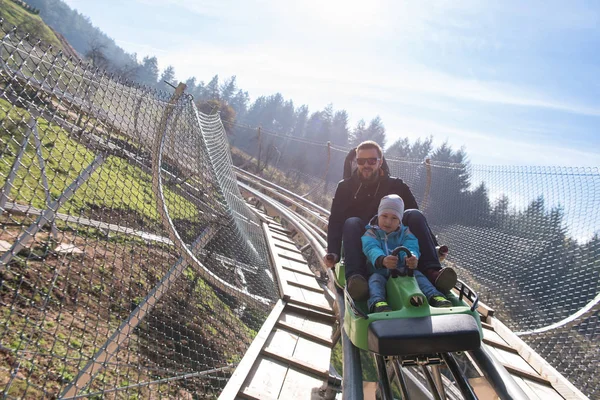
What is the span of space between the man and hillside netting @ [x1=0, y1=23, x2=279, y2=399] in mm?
1160

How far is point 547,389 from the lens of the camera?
2115 millimetres

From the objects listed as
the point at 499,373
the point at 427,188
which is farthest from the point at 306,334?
the point at 427,188

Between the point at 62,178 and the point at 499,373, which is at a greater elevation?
the point at 499,373

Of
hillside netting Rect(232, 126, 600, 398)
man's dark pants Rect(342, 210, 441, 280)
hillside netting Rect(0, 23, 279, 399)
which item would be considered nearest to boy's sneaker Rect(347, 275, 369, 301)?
man's dark pants Rect(342, 210, 441, 280)

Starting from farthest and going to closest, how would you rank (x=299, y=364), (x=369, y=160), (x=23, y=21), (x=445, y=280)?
(x=23, y=21) → (x=369, y=160) → (x=299, y=364) → (x=445, y=280)

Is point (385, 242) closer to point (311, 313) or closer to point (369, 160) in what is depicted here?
point (369, 160)

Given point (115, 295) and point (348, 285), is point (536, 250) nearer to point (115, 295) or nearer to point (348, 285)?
point (348, 285)

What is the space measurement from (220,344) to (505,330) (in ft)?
9.66

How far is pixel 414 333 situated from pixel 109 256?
384 centimetres

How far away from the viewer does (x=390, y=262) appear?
1.67 meters

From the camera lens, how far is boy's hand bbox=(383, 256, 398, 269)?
166 centimetres

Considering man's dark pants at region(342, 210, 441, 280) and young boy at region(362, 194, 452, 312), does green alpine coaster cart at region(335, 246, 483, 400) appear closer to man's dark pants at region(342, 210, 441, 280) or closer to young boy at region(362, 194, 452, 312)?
young boy at region(362, 194, 452, 312)

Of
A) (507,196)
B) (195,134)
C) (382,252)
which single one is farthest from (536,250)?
(195,134)

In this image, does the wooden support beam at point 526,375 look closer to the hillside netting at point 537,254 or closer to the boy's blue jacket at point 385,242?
the hillside netting at point 537,254
